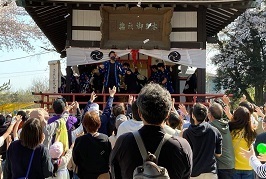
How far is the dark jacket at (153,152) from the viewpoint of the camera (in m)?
2.73

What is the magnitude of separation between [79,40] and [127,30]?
146 centimetres

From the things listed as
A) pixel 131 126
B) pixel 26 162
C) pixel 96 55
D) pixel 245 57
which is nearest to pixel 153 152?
pixel 26 162

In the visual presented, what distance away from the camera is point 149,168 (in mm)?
2596

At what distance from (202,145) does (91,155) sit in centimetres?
127

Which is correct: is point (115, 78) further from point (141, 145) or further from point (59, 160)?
point (141, 145)

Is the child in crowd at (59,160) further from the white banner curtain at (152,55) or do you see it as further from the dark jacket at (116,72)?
the white banner curtain at (152,55)

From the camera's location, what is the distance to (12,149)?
159 inches

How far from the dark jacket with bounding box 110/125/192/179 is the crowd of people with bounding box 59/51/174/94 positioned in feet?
28.8

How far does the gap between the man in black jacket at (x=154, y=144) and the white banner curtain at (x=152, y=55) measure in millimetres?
9479

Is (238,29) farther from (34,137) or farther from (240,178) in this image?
(34,137)

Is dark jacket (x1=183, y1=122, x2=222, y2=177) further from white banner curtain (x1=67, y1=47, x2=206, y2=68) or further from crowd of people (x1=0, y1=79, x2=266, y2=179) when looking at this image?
white banner curtain (x1=67, y1=47, x2=206, y2=68)

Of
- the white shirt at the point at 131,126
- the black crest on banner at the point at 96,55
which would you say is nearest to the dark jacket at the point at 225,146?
the white shirt at the point at 131,126

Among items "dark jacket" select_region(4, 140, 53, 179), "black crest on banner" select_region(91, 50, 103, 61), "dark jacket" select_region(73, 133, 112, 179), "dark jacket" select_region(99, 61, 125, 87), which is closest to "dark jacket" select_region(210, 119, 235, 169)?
"dark jacket" select_region(73, 133, 112, 179)

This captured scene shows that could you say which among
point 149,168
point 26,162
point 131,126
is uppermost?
point 131,126
